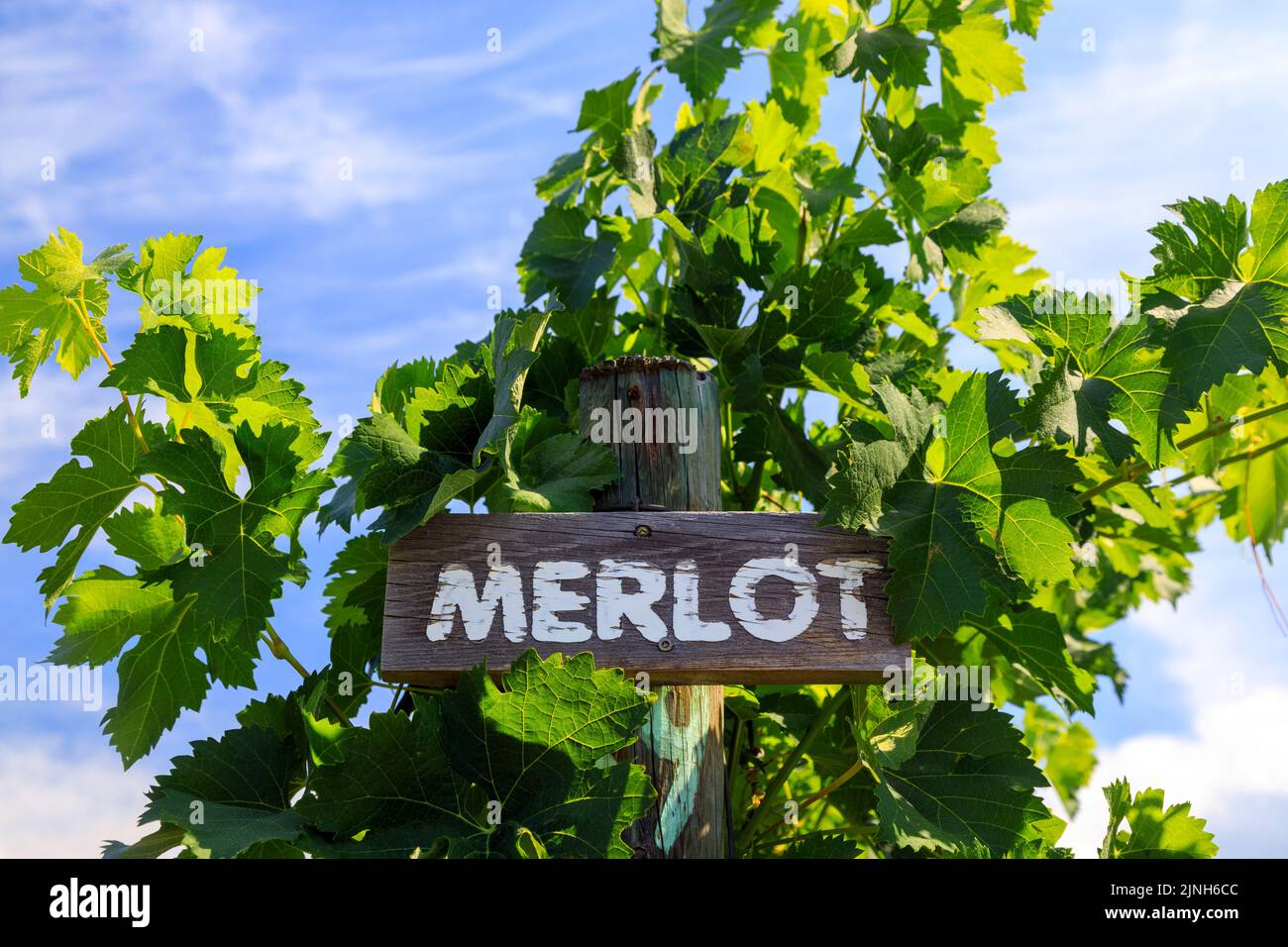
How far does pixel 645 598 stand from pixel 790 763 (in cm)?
52

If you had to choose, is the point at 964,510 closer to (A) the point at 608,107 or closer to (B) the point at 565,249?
(B) the point at 565,249

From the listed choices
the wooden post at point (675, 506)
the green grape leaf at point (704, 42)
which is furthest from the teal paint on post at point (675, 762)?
the green grape leaf at point (704, 42)

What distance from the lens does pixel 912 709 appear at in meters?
1.59

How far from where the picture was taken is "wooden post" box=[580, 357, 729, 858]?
57.1 inches

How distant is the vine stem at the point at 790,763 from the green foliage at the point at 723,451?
1cm

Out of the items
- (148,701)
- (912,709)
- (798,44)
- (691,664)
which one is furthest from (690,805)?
(798,44)

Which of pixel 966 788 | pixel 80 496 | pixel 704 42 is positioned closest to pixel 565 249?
pixel 704 42

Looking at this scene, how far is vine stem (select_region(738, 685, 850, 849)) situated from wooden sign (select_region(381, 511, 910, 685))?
344 millimetres

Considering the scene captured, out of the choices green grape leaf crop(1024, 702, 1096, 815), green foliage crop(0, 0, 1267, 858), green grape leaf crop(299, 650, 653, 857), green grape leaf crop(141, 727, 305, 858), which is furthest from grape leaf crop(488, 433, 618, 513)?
green grape leaf crop(1024, 702, 1096, 815)

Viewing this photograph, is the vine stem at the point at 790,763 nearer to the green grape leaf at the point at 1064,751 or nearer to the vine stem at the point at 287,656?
the vine stem at the point at 287,656

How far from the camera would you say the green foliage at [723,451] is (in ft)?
4.45

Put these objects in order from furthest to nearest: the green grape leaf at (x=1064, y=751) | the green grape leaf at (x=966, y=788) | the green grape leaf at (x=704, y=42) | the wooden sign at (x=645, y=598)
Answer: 1. the green grape leaf at (x=1064, y=751)
2. the green grape leaf at (x=704, y=42)
3. the green grape leaf at (x=966, y=788)
4. the wooden sign at (x=645, y=598)

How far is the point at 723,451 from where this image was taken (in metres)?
2.00
